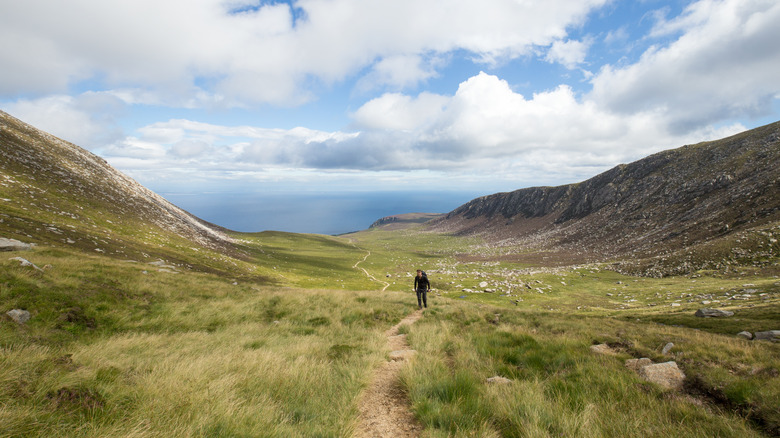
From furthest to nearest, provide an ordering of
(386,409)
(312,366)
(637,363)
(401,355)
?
1. (401,355)
2. (637,363)
3. (312,366)
4. (386,409)

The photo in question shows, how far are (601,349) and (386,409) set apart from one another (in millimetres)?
7556

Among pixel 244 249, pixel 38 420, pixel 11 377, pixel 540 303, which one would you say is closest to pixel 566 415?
pixel 38 420

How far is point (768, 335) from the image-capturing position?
12273mm

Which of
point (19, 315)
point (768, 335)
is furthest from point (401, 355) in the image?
point (768, 335)

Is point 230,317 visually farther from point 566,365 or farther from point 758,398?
point 758,398

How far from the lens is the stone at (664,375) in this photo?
6.42 m

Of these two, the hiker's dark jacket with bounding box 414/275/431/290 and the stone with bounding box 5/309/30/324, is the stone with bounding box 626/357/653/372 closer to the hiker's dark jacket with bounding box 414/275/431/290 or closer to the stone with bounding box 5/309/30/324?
the hiker's dark jacket with bounding box 414/275/431/290

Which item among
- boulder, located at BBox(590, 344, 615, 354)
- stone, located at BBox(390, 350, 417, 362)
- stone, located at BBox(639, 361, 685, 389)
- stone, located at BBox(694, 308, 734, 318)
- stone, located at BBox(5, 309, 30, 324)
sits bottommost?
stone, located at BBox(694, 308, 734, 318)

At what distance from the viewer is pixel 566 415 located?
4723 mm

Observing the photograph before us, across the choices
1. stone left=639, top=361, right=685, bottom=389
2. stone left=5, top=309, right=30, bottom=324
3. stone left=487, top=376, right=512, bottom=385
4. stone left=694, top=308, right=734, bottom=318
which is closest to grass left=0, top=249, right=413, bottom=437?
stone left=5, top=309, right=30, bottom=324

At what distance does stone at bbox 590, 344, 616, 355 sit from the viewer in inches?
345

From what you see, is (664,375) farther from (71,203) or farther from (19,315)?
(71,203)

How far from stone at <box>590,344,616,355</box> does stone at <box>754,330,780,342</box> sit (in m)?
8.83

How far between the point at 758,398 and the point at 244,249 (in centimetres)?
8444
